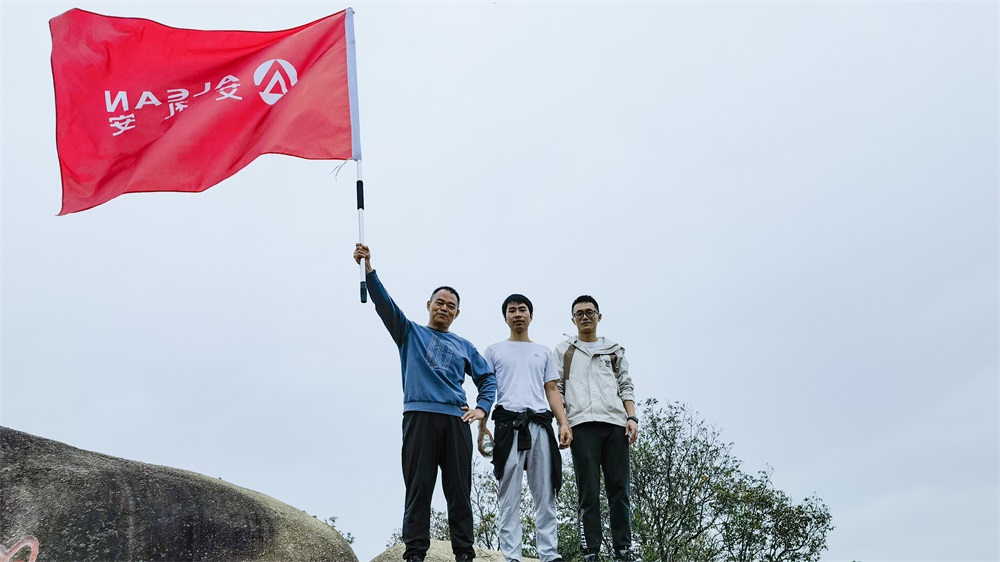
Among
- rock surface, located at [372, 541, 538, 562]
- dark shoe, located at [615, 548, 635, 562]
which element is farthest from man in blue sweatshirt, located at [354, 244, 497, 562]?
rock surface, located at [372, 541, 538, 562]

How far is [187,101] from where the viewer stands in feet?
25.1

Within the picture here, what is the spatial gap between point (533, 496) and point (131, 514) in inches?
140

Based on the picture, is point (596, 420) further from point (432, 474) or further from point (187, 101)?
point (187, 101)

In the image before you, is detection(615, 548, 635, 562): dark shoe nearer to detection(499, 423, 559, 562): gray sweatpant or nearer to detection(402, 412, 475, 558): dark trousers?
detection(499, 423, 559, 562): gray sweatpant

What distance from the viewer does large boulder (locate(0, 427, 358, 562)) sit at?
7066mm

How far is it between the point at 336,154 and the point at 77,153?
7.39 feet

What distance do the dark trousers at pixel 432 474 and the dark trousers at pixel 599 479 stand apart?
0.94 meters

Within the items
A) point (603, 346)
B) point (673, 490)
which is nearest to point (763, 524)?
point (673, 490)

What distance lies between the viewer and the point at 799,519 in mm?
22078

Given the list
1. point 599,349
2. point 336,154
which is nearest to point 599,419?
point 599,349

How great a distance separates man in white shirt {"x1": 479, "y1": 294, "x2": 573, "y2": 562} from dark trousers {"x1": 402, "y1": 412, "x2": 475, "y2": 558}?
31 centimetres

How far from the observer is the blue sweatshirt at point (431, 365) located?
648 cm

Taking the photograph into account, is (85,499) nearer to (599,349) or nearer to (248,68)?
(248,68)

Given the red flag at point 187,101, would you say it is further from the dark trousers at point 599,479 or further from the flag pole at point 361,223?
the dark trousers at point 599,479
